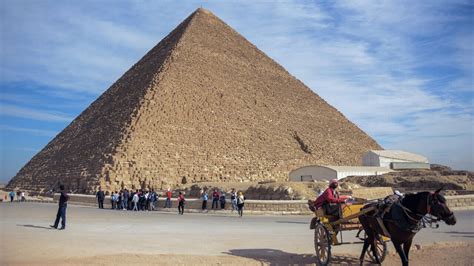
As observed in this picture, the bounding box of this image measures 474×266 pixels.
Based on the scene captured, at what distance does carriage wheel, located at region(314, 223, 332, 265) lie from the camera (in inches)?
237

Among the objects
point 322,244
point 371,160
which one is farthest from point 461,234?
point 371,160

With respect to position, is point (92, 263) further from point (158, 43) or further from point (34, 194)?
point (158, 43)

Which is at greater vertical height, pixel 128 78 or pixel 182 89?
pixel 128 78

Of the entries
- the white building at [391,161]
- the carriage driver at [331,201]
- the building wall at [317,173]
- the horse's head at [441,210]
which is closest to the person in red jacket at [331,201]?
the carriage driver at [331,201]

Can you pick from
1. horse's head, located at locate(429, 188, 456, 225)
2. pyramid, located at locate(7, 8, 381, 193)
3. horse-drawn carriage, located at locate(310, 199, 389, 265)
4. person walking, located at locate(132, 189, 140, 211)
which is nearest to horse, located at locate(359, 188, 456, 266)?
horse's head, located at locate(429, 188, 456, 225)

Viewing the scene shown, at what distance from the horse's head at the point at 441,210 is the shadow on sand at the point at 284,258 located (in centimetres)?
143

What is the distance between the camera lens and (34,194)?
36.3 meters

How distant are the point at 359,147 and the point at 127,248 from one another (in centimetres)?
4409

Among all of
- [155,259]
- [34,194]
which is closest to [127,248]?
[155,259]

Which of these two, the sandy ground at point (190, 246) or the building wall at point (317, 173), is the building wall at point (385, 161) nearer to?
the building wall at point (317, 173)

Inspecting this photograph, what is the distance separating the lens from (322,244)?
6.22 metres

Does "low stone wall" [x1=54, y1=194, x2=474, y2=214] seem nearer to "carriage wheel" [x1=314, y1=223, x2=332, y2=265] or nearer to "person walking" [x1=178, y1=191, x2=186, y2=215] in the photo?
"person walking" [x1=178, y1=191, x2=186, y2=215]

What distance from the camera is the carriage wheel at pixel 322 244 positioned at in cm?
602

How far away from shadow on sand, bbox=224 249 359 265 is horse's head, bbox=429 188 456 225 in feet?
4.70
